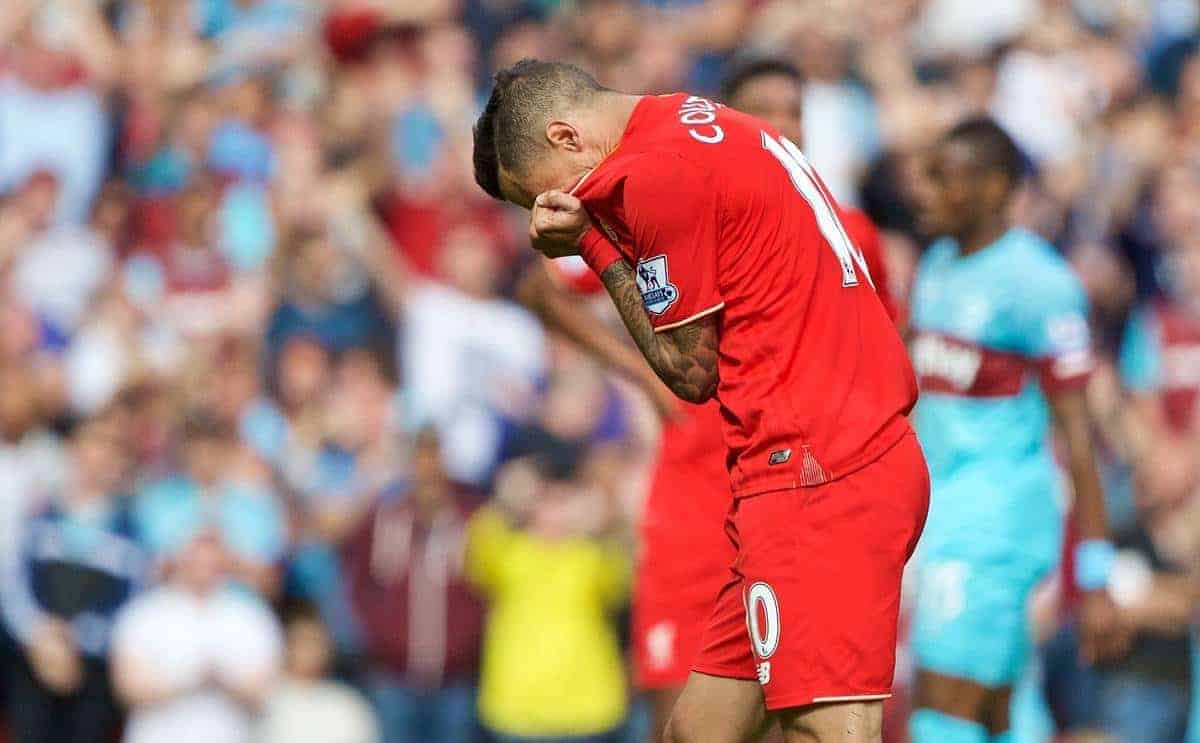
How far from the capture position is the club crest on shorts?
4.84 meters

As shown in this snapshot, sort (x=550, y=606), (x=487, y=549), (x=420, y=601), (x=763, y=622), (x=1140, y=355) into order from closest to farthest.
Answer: (x=763, y=622), (x=550, y=606), (x=487, y=549), (x=420, y=601), (x=1140, y=355)

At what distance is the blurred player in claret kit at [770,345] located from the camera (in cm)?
481

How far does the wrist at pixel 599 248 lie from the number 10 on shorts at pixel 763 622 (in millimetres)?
901

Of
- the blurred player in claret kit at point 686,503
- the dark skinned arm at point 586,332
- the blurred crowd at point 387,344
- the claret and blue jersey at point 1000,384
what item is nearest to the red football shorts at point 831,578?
the blurred player in claret kit at point 686,503

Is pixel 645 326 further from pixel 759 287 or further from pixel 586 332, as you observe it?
pixel 586 332

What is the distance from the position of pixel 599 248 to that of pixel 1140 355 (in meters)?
7.24

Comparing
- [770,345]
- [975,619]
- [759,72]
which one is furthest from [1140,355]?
[770,345]

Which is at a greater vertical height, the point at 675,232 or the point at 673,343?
the point at 675,232

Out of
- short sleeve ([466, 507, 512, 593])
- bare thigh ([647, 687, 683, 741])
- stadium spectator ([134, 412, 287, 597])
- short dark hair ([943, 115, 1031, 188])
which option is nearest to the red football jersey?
bare thigh ([647, 687, 683, 741])

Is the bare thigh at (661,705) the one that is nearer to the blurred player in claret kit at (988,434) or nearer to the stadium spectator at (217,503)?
the blurred player in claret kit at (988,434)

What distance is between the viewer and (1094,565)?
23.4 ft

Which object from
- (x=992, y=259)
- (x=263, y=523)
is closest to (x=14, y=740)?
(x=263, y=523)

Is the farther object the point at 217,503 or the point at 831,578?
the point at 217,503

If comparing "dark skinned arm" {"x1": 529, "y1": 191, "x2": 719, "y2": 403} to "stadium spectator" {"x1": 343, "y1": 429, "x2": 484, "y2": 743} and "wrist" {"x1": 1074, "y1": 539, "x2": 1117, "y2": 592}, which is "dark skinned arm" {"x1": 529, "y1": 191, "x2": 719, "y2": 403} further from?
"stadium spectator" {"x1": 343, "y1": 429, "x2": 484, "y2": 743}
